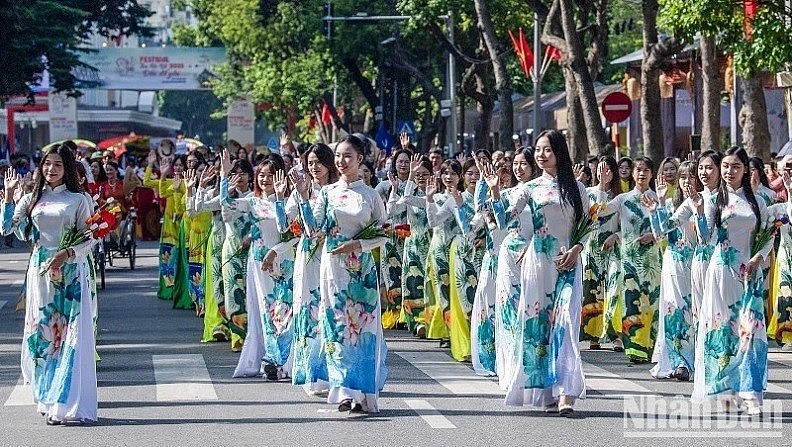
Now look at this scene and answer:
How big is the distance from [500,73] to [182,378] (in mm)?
23701

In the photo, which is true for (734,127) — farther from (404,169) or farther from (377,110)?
(377,110)

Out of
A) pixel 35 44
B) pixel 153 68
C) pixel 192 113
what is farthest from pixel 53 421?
pixel 192 113

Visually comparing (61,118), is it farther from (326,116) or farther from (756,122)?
(756,122)

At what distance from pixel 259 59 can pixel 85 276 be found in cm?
4905

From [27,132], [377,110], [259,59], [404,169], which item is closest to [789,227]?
[404,169]

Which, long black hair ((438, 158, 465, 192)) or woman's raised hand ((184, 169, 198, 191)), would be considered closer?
long black hair ((438, 158, 465, 192))

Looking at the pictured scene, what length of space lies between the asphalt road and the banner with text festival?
197 ft

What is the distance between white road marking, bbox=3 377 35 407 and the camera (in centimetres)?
1258

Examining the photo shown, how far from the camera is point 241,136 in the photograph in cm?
6819

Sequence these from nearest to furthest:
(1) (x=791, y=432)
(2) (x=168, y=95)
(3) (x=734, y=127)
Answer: (1) (x=791, y=432) < (3) (x=734, y=127) < (2) (x=168, y=95)

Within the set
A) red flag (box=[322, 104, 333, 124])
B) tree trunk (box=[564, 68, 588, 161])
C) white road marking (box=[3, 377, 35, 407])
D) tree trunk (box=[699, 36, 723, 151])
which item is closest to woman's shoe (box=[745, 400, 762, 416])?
white road marking (box=[3, 377, 35, 407])

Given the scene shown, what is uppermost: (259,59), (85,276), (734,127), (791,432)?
(259,59)

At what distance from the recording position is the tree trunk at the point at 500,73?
3569 centimetres

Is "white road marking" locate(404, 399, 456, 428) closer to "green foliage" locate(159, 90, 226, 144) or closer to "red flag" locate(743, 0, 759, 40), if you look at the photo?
"red flag" locate(743, 0, 759, 40)
